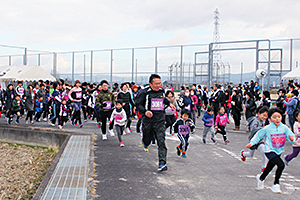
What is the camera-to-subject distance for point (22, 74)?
22734 millimetres

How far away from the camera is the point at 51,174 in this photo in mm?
5613

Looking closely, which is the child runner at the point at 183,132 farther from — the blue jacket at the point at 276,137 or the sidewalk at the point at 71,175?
the blue jacket at the point at 276,137

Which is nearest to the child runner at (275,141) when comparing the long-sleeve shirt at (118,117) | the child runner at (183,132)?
the child runner at (183,132)

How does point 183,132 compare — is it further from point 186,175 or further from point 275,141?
point 275,141

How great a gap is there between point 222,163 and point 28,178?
5.21 m

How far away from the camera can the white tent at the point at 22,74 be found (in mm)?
22638

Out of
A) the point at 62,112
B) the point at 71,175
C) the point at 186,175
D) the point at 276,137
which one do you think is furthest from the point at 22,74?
the point at 276,137

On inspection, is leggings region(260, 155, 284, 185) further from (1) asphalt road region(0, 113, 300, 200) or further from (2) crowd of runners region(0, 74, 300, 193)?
(1) asphalt road region(0, 113, 300, 200)

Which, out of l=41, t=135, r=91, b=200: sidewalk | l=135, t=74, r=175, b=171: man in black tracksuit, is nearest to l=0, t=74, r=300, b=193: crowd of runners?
l=135, t=74, r=175, b=171: man in black tracksuit

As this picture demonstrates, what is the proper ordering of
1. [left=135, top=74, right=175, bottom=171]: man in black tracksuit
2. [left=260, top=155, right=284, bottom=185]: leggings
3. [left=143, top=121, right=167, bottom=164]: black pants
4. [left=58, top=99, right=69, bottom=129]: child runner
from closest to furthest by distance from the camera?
[left=260, top=155, right=284, bottom=185]: leggings → [left=143, top=121, right=167, bottom=164]: black pants → [left=135, top=74, right=175, bottom=171]: man in black tracksuit → [left=58, top=99, right=69, bottom=129]: child runner

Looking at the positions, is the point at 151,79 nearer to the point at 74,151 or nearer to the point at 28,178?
the point at 74,151

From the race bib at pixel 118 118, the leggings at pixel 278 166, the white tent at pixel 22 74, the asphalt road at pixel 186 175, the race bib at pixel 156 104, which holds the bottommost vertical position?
the asphalt road at pixel 186 175

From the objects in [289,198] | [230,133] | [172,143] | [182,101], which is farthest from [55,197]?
[230,133]

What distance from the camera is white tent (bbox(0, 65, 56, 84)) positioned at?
22.6 meters
